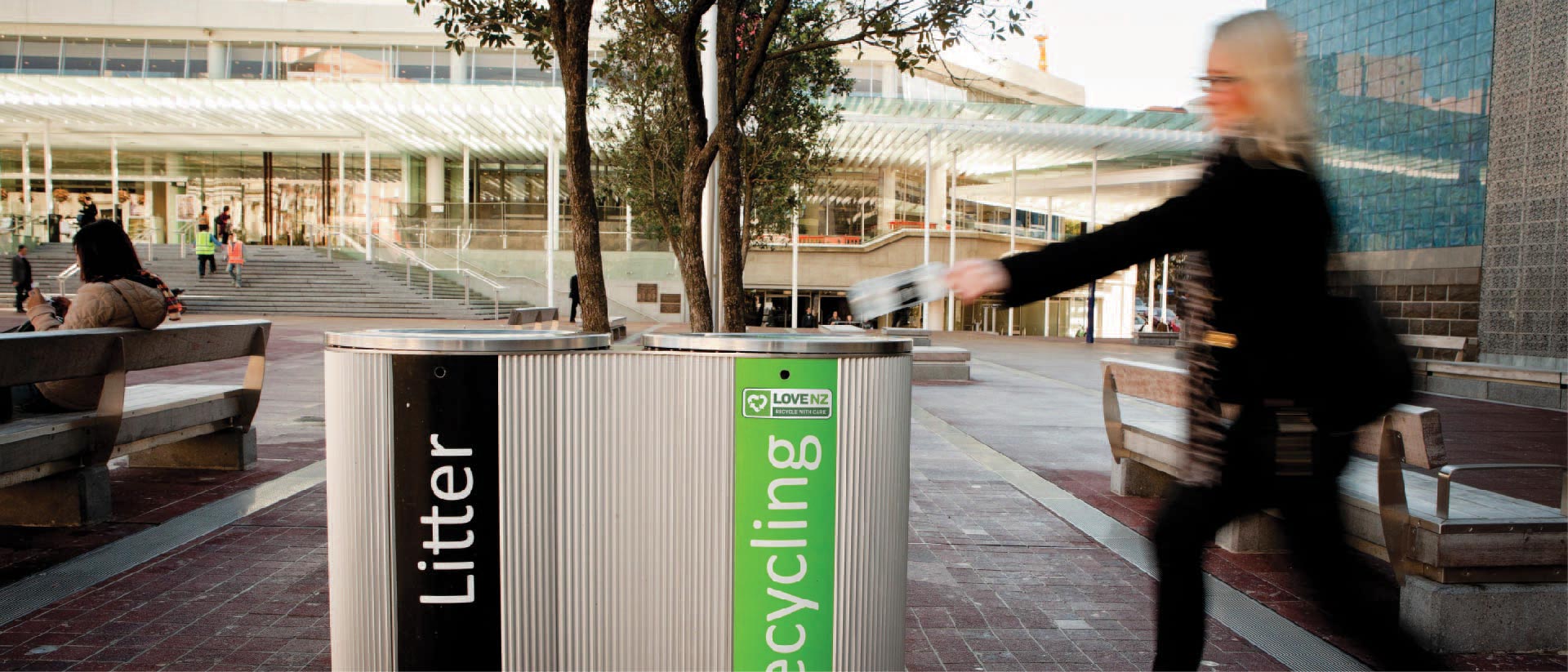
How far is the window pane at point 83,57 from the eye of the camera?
38.3m

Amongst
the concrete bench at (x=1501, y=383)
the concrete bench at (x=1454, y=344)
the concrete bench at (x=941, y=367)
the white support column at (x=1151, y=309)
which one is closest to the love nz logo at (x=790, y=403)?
the concrete bench at (x=1501, y=383)

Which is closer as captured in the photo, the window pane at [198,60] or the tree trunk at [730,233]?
the tree trunk at [730,233]

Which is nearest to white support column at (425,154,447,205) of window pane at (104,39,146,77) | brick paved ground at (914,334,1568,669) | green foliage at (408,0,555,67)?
window pane at (104,39,146,77)

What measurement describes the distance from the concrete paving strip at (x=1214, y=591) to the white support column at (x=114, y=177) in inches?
1539

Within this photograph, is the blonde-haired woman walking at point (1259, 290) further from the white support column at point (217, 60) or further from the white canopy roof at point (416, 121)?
the white support column at point (217, 60)

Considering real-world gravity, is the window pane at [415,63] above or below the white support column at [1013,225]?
above

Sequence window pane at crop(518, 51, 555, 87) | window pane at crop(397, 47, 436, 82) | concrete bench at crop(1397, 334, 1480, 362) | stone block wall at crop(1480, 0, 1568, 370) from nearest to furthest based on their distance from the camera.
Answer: stone block wall at crop(1480, 0, 1568, 370)
concrete bench at crop(1397, 334, 1480, 362)
window pane at crop(518, 51, 555, 87)
window pane at crop(397, 47, 436, 82)

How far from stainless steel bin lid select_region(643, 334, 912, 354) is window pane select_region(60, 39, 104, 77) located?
46441mm

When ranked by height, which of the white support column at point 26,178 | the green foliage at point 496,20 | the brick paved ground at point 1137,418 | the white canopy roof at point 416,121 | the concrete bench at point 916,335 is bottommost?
the brick paved ground at point 1137,418

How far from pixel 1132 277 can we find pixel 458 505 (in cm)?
5091

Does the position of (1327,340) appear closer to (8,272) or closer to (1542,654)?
(1542,654)

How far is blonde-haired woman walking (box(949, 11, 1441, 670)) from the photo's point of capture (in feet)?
6.36

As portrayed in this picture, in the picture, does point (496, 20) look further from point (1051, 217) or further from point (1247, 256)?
point (1051, 217)

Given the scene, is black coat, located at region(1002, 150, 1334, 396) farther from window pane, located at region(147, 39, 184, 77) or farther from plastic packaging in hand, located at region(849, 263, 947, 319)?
window pane, located at region(147, 39, 184, 77)
